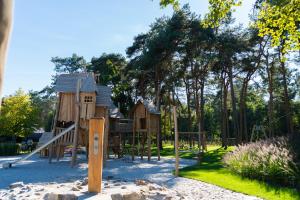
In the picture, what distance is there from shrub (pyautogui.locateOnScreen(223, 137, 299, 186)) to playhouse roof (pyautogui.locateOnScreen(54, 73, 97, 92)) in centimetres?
846

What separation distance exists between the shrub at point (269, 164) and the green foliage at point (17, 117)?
23.7 m

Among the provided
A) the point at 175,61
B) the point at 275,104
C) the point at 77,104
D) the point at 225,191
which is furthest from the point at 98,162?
the point at 275,104

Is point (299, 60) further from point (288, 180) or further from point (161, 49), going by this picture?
point (288, 180)

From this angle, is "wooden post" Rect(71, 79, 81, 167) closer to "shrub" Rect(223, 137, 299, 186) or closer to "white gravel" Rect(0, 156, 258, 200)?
"white gravel" Rect(0, 156, 258, 200)

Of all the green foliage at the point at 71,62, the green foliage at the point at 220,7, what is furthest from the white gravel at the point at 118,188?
the green foliage at the point at 71,62

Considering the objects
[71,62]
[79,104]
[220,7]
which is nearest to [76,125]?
[79,104]

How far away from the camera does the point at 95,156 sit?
10320 mm

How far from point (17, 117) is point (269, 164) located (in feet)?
87.3

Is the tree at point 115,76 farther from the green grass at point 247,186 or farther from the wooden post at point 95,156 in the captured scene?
the wooden post at point 95,156

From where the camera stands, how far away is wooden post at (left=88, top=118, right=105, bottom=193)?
9898 millimetres

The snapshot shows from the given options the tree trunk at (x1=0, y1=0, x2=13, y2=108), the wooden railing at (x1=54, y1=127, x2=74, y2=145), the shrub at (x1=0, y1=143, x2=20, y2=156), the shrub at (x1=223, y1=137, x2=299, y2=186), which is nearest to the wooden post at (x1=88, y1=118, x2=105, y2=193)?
the shrub at (x1=223, y1=137, x2=299, y2=186)

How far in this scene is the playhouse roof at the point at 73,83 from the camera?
61.6ft

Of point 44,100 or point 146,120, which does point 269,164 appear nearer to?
point 146,120

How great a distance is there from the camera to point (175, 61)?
3584cm
